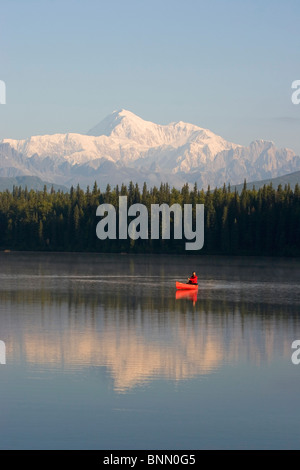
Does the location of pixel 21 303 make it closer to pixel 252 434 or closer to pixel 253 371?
pixel 253 371

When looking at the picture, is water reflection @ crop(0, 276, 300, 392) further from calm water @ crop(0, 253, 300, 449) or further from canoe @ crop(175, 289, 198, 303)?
canoe @ crop(175, 289, 198, 303)

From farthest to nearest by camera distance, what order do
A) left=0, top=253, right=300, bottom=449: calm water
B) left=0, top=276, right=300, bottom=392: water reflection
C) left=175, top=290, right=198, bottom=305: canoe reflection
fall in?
left=175, top=290, right=198, bottom=305: canoe reflection
left=0, top=276, right=300, bottom=392: water reflection
left=0, top=253, right=300, bottom=449: calm water

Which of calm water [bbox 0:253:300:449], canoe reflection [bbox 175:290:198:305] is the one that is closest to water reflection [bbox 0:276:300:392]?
calm water [bbox 0:253:300:449]

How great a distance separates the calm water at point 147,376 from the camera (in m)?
25.8

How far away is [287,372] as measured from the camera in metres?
36.5

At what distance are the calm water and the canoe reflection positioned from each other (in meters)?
9.66

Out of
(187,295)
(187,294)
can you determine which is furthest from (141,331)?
(187,294)

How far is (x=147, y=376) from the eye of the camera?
34.5m

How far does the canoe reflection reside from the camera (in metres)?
77.9

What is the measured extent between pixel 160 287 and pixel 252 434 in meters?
66.2

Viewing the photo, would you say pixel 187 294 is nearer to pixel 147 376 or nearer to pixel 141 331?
pixel 141 331

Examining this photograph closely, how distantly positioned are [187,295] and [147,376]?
1861 inches
